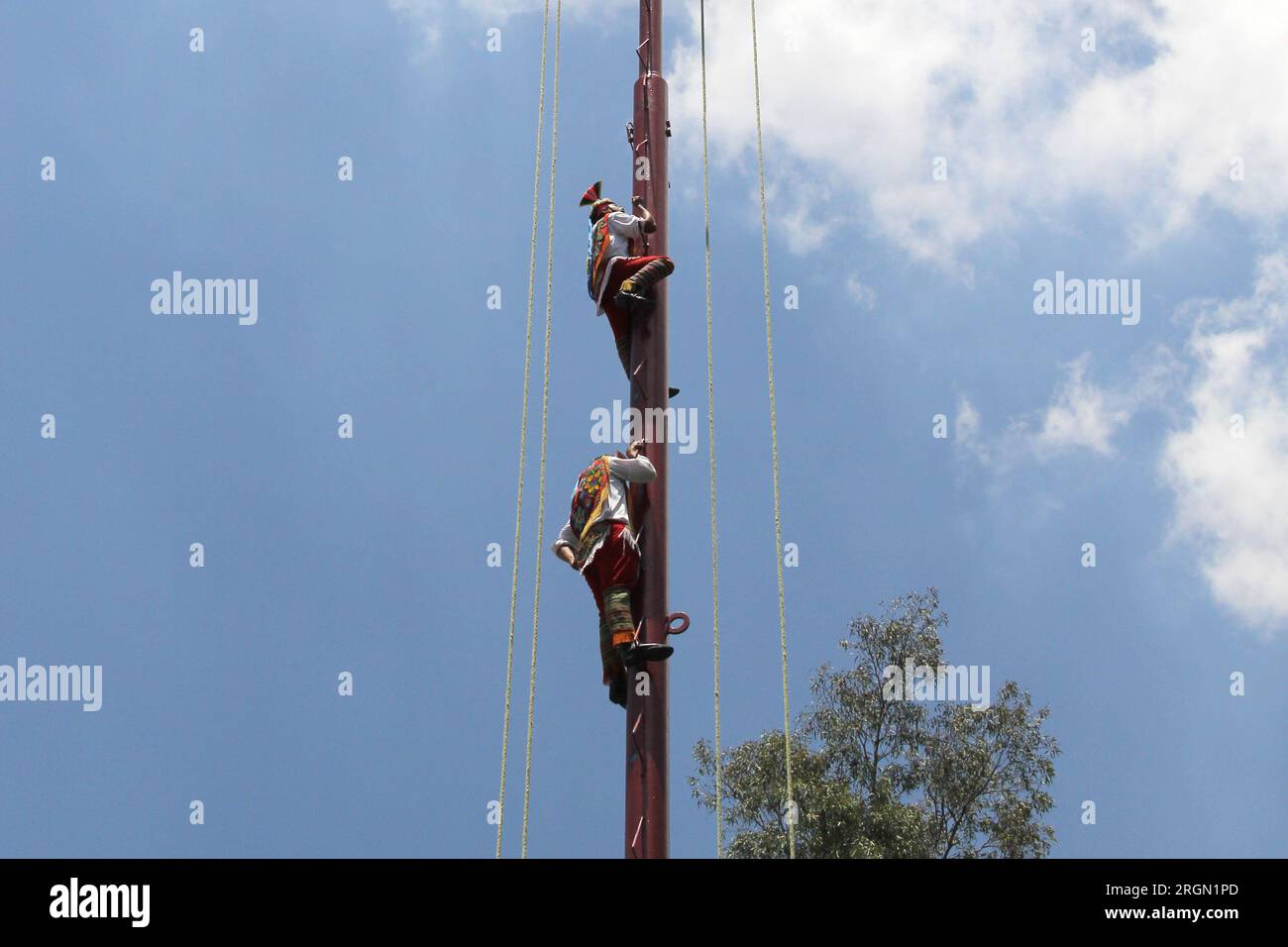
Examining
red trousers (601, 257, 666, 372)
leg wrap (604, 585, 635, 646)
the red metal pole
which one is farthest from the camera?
red trousers (601, 257, 666, 372)

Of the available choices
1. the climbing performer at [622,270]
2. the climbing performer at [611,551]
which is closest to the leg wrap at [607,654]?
the climbing performer at [611,551]

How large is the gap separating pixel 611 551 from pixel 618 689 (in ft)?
2.57

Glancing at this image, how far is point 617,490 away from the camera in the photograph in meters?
9.64

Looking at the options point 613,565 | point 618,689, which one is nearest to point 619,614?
point 613,565

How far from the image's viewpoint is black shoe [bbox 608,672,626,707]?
937 centimetres

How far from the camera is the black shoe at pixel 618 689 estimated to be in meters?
9.37

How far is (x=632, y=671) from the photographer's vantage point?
9.21 metres

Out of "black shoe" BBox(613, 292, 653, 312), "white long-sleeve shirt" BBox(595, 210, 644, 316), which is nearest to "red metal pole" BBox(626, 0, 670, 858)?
"black shoe" BBox(613, 292, 653, 312)

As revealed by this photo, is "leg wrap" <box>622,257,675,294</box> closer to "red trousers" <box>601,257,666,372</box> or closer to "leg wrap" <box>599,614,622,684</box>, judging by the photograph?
"red trousers" <box>601,257,666,372</box>

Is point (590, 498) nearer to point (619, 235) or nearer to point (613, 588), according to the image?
point (613, 588)

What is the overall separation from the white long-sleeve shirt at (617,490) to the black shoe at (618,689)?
68 cm

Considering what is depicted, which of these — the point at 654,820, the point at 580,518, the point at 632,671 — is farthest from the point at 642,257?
the point at 654,820

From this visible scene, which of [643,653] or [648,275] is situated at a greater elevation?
[648,275]
